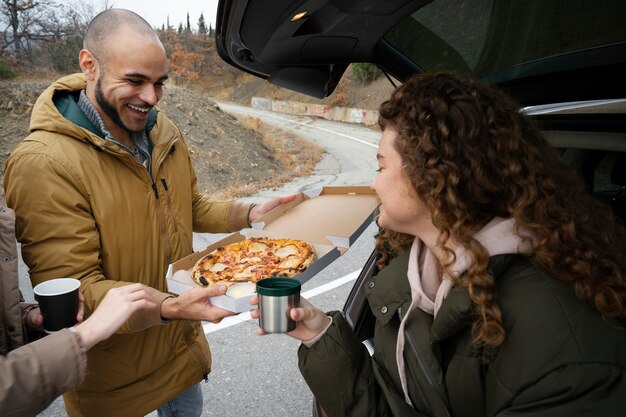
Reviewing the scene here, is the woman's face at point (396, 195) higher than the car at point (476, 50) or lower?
lower

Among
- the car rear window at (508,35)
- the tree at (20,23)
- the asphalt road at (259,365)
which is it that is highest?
the tree at (20,23)

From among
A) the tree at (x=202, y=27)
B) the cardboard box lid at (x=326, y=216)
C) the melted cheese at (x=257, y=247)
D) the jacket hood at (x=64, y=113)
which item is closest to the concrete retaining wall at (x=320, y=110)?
the tree at (x=202, y=27)

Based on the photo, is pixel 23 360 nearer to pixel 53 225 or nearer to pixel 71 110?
pixel 53 225

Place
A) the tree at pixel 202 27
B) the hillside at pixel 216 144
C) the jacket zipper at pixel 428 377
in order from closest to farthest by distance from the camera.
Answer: the jacket zipper at pixel 428 377
the hillside at pixel 216 144
the tree at pixel 202 27

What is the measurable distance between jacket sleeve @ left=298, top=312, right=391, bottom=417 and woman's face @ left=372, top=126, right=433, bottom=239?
475 mm

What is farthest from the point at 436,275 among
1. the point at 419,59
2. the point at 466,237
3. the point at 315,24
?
the point at 419,59

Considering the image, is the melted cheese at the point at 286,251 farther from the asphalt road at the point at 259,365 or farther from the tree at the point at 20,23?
the tree at the point at 20,23

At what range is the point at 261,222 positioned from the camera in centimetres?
238

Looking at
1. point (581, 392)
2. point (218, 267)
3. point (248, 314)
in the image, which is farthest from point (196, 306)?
point (248, 314)

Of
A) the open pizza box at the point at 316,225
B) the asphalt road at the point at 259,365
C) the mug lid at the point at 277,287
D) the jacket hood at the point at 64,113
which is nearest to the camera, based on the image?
the mug lid at the point at 277,287

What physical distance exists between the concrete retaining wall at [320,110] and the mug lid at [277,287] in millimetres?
24747

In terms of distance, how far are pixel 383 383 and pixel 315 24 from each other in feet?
4.56

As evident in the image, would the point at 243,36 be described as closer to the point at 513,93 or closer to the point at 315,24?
the point at 315,24

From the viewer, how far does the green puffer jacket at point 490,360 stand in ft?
3.51
